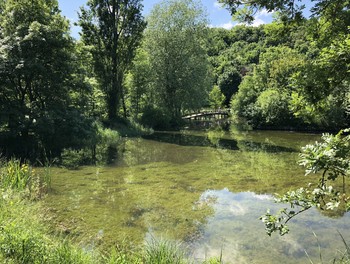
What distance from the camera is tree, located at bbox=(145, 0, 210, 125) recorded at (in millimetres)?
30500

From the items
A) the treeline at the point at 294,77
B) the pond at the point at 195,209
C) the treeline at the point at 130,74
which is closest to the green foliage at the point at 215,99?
the treeline at the point at 294,77

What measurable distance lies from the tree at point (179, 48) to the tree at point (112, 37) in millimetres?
3684

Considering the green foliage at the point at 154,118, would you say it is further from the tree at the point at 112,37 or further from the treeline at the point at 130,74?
the tree at the point at 112,37

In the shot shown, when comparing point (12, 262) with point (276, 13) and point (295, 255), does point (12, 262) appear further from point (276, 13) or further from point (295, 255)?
point (295, 255)

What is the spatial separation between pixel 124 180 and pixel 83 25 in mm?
19436

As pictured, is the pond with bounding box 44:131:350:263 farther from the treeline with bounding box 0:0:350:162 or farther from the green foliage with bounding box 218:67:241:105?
the green foliage with bounding box 218:67:241:105

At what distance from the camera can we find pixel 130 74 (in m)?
32.8

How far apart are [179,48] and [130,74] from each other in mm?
6014

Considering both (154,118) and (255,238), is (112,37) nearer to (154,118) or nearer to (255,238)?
(154,118)

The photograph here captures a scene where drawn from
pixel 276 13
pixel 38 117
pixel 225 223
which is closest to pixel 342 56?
pixel 276 13

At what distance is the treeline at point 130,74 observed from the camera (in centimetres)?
339

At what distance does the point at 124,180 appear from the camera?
36.5 feet

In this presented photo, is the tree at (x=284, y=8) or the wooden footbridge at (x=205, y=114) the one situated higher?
the tree at (x=284, y=8)

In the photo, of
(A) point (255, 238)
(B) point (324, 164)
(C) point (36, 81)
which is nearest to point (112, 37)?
(C) point (36, 81)
